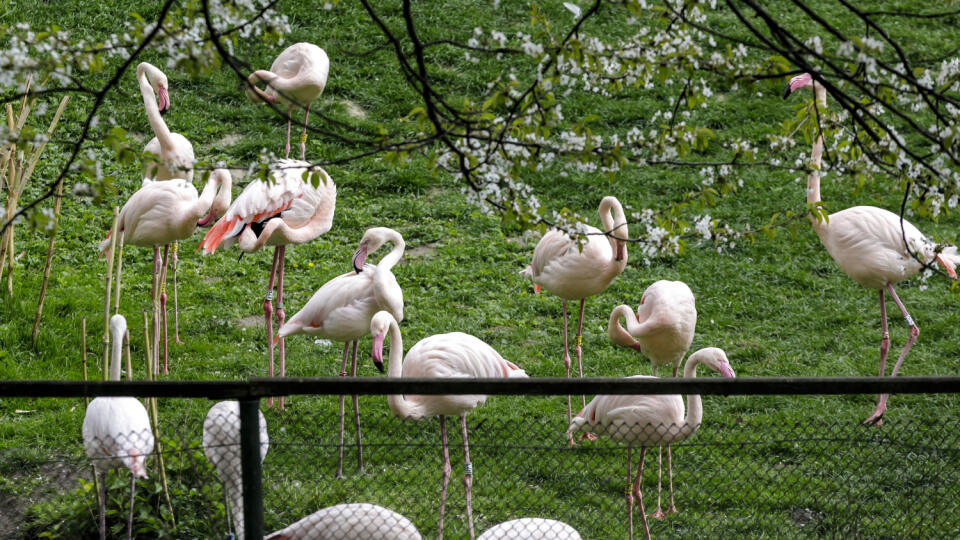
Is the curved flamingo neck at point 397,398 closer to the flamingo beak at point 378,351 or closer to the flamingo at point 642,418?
the flamingo beak at point 378,351

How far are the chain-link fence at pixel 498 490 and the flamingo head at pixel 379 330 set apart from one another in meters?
0.28

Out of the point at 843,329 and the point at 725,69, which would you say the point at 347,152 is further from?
the point at 725,69

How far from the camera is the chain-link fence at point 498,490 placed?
11.2 ft

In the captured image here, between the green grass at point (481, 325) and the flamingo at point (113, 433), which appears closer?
the flamingo at point (113, 433)

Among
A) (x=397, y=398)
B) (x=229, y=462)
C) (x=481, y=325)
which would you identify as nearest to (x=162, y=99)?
(x=481, y=325)

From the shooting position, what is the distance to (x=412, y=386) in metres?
2.58

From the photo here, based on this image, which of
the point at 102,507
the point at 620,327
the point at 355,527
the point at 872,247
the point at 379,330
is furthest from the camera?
the point at 872,247

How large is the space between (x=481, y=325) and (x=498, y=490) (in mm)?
2538

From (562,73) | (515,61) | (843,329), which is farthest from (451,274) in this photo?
(562,73)

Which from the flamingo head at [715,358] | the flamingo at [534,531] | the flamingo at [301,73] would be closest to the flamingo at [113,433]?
the flamingo at [534,531]

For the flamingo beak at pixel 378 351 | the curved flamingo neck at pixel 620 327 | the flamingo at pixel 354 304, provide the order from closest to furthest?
the flamingo beak at pixel 378 351 → the flamingo at pixel 354 304 → the curved flamingo neck at pixel 620 327

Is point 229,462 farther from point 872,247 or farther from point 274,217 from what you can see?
point 872,247

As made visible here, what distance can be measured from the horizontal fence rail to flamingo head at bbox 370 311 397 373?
6.21 feet

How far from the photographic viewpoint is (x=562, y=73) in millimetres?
2756
